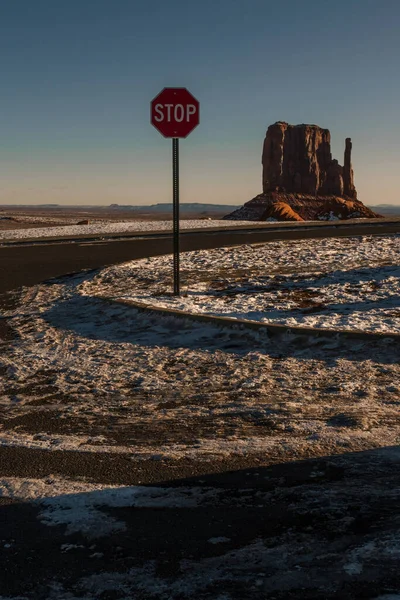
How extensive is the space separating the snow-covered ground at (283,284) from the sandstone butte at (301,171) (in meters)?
127

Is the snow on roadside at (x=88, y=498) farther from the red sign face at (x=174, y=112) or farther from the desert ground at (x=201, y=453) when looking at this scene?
the red sign face at (x=174, y=112)

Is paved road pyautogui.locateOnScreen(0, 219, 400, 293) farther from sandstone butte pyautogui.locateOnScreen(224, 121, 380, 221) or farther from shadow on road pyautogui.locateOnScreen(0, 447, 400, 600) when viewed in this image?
sandstone butte pyautogui.locateOnScreen(224, 121, 380, 221)

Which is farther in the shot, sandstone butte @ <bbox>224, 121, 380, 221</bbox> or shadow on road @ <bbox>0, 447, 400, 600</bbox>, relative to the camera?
sandstone butte @ <bbox>224, 121, 380, 221</bbox>

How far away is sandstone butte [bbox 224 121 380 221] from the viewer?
14950 centimetres

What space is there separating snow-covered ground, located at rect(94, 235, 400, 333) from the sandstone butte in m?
127

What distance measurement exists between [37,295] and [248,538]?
30.4ft

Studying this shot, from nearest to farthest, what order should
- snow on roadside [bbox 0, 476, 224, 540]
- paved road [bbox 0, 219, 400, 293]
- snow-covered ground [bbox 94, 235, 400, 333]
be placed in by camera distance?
snow on roadside [bbox 0, 476, 224, 540] → snow-covered ground [bbox 94, 235, 400, 333] → paved road [bbox 0, 219, 400, 293]

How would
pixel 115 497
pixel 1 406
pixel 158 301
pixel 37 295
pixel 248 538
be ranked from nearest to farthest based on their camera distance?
1. pixel 248 538
2. pixel 115 497
3. pixel 1 406
4. pixel 158 301
5. pixel 37 295

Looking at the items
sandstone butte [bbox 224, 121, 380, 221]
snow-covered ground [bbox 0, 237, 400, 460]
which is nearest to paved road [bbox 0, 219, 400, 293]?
snow-covered ground [bbox 0, 237, 400, 460]

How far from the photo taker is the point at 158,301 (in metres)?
10.3

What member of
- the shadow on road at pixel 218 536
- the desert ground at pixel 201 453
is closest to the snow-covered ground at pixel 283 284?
the desert ground at pixel 201 453

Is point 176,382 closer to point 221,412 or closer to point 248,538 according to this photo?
point 221,412

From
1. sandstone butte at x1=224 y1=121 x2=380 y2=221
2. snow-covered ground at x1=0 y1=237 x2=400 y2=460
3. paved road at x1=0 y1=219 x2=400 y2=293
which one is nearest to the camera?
snow-covered ground at x1=0 y1=237 x2=400 y2=460

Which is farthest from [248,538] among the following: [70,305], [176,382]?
[70,305]
